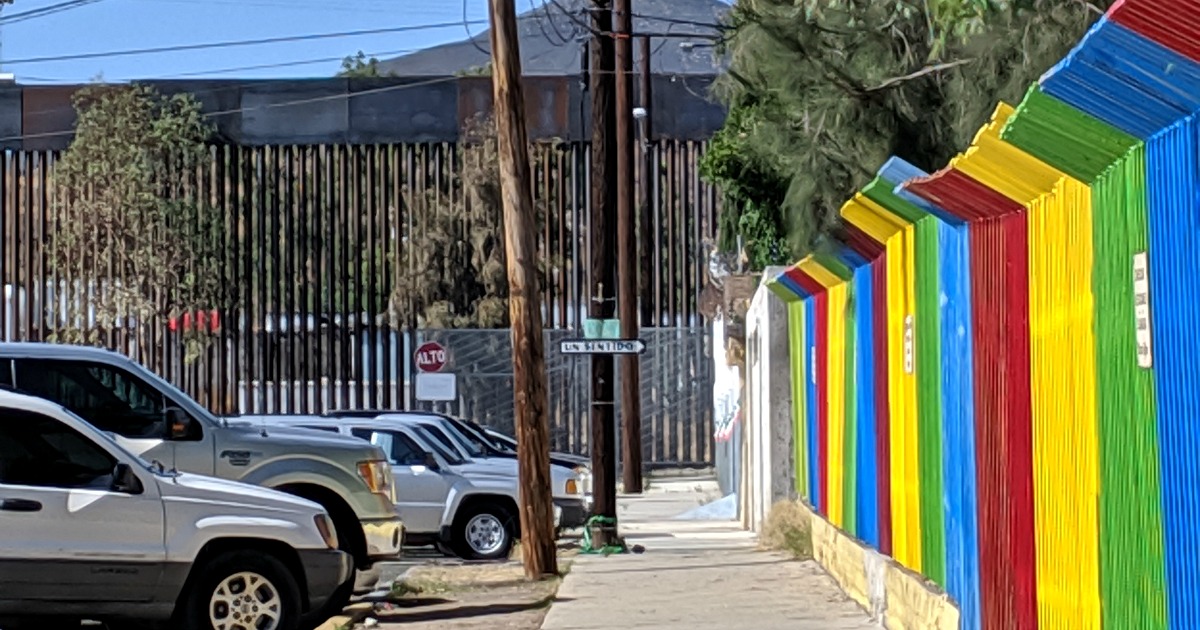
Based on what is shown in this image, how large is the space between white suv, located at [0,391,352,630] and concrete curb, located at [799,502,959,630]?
3.53 m

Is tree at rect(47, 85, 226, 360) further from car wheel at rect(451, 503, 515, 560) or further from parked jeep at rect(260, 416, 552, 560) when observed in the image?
car wheel at rect(451, 503, 515, 560)

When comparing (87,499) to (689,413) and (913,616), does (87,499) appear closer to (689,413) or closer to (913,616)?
(913,616)

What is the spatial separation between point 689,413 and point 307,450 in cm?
2455

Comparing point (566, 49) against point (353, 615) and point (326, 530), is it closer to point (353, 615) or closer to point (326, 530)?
point (353, 615)

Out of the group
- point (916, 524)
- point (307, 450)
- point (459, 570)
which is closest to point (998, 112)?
point (916, 524)

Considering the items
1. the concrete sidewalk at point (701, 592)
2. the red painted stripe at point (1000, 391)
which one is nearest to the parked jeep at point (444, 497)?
the concrete sidewalk at point (701, 592)

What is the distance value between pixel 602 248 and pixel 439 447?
9.26 feet

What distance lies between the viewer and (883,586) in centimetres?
1205

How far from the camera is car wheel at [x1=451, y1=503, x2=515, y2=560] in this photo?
20281 mm

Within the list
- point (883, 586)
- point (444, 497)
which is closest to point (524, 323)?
point (444, 497)

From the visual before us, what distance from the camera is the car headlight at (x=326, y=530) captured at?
1223 cm

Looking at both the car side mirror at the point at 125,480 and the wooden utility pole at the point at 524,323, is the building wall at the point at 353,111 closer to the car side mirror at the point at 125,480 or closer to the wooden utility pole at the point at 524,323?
the wooden utility pole at the point at 524,323

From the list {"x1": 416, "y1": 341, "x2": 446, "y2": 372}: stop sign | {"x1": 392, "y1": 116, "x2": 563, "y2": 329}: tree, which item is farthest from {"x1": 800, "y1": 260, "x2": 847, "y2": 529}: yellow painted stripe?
{"x1": 392, "y1": 116, "x2": 563, "y2": 329}: tree

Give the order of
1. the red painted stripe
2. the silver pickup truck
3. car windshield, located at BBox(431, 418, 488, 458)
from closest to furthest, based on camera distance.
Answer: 1. the red painted stripe
2. the silver pickup truck
3. car windshield, located at BBox(431, 418, 488, 458)
